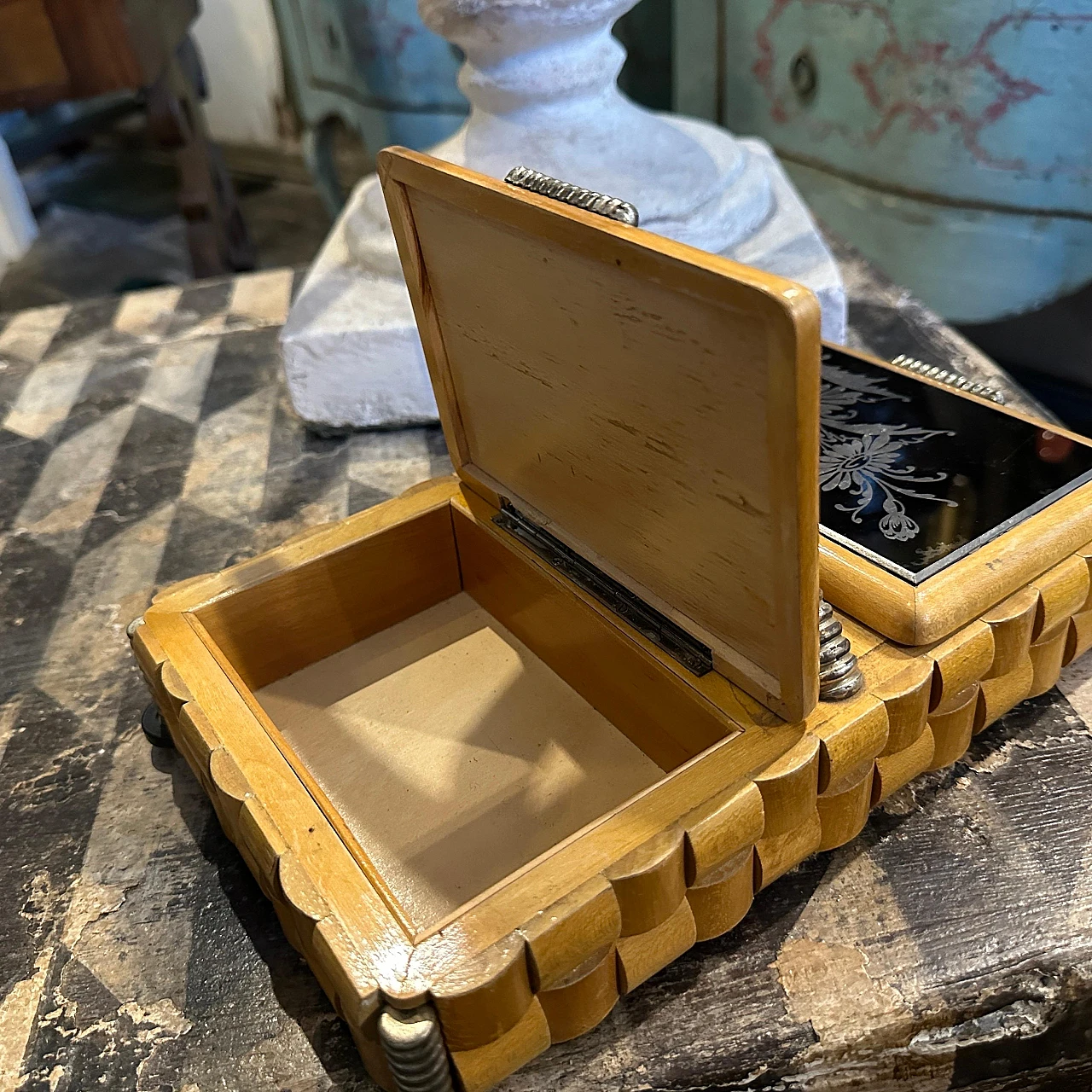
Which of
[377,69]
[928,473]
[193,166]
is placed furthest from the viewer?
[193,166]

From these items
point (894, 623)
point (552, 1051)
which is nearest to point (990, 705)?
point (894, 623)

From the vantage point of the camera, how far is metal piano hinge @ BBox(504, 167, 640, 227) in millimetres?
472

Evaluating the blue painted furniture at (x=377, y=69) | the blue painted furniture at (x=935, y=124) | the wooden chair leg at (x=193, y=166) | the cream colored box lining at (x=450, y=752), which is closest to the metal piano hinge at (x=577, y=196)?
the cream colored box lining at (x=450, y=752)

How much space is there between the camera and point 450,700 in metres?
0.68

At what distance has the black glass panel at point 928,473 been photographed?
1.97 ft

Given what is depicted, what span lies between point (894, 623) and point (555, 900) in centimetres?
25

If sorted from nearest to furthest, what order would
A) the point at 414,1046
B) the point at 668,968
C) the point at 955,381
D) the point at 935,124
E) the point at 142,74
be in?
the point at 414,1046, the point at 668,968, the point at 955,381, the point at 935,124, the point at 142,74

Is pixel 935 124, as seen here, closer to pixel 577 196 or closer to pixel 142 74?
pixel 577 196

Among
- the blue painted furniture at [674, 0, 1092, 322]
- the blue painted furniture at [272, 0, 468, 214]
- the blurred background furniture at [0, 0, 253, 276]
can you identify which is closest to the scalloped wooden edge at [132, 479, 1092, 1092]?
the blue painted furniture at [674, 0, 1092, 322]

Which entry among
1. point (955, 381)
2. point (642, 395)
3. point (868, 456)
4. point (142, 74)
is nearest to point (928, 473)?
point (868, 456)

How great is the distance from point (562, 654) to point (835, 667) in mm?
210

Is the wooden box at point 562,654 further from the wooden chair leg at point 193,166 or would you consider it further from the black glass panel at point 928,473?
the wooden chair leg at point 193,166

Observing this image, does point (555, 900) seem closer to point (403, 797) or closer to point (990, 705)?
point (403, 797)

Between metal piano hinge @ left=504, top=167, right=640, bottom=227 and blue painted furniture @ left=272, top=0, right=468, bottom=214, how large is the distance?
4.73 ft
